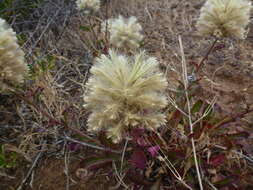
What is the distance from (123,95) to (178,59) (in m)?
2.10

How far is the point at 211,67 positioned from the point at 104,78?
2.22 m

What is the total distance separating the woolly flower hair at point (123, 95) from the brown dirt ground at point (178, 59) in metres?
0.88

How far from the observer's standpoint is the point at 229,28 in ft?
8.31

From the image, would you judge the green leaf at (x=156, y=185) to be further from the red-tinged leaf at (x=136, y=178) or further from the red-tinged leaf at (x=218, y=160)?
the red-tinged leaf at (x=218, y=160)

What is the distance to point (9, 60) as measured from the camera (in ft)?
6.73

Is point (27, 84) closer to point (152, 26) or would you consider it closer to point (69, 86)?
point (69, 86)

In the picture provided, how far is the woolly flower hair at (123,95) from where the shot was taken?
1.74m

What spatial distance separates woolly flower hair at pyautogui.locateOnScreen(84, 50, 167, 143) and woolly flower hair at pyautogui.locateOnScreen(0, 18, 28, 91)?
0.61 m

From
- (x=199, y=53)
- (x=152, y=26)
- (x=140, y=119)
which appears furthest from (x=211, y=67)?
(x=140, y=119)

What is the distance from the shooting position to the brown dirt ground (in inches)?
101

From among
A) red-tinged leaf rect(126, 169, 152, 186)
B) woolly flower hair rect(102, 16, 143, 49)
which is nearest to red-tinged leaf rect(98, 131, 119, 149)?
red-tinged leaf rect(126, 169, 152, 186)

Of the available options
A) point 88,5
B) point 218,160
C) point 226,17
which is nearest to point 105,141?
point 218,160

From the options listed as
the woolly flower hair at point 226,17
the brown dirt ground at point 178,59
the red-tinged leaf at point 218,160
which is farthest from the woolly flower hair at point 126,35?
the red-tinged leaf at point 218,160

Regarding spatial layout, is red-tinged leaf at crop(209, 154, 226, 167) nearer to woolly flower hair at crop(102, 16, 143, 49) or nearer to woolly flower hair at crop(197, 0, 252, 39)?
woolly flower hair at crop(197, 0, 252, 39)
